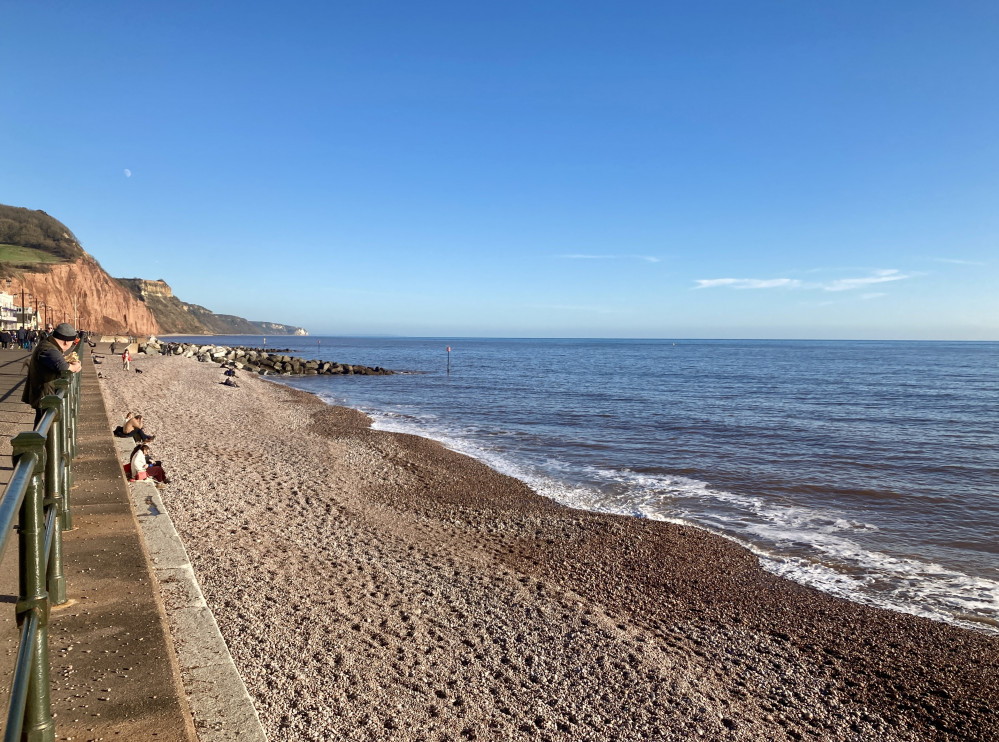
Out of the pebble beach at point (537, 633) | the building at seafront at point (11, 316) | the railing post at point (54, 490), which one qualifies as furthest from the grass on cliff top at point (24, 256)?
the railing post at point (54, 490)

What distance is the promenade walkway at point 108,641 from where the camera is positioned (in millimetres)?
3117

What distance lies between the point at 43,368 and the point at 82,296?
9318 centimetres

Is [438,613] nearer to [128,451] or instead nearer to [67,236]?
[128,451]

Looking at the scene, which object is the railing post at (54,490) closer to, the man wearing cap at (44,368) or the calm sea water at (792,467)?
the man wearing cap at (44,368)

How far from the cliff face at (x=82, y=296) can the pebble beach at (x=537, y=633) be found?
7403 centimetres

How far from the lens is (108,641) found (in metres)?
3.72

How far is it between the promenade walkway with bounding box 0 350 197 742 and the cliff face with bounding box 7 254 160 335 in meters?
76.8

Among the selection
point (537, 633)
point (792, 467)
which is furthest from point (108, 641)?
point (792, 467)

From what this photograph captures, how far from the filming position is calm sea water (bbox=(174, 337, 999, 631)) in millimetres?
9703

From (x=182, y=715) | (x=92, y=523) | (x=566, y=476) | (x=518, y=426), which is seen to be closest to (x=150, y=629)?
(x=182, y=715)

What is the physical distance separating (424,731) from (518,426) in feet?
64.1

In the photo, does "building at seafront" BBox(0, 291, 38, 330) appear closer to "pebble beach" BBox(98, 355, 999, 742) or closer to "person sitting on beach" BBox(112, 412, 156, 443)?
"person sitting on beach" BBox(112, 412, 156, 443)

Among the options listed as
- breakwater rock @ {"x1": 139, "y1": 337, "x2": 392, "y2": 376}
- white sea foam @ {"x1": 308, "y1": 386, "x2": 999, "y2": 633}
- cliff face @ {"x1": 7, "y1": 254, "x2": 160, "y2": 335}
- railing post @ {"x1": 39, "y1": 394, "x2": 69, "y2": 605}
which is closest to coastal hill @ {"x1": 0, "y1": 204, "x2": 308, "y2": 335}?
cliff face @ {"x1": 7, "y1": 254, "x2": 160, "y2": 335}

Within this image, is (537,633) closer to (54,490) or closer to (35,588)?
(54,490)
